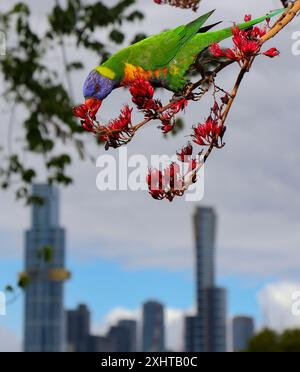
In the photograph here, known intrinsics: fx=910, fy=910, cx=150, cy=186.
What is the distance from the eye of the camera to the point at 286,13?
6.41 meters

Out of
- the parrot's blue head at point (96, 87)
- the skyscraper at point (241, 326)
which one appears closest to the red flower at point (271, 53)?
the parrot's blue head at point (96, 87)

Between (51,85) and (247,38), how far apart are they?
13.1 meters

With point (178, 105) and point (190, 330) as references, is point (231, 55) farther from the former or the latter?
point (190, 330)

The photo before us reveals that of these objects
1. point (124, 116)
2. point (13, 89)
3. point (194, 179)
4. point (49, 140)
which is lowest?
point (194, 179)

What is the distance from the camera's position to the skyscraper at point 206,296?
488 feet

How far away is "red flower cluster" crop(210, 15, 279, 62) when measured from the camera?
5.84 m

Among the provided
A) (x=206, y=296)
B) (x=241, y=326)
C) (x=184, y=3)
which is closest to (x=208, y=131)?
(x=184, y=3)

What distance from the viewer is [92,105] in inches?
244

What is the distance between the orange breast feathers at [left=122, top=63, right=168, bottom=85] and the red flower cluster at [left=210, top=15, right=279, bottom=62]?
57 cm

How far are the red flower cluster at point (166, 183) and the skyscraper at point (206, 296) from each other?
454 ft

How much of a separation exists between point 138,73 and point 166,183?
960 millimetres

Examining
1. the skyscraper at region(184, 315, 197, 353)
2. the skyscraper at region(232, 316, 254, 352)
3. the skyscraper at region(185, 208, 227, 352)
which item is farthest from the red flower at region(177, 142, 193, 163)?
the skyscraper at region(184, 315, 197, 353)

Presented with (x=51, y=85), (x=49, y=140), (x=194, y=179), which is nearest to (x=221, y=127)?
(x=194, y=179)
